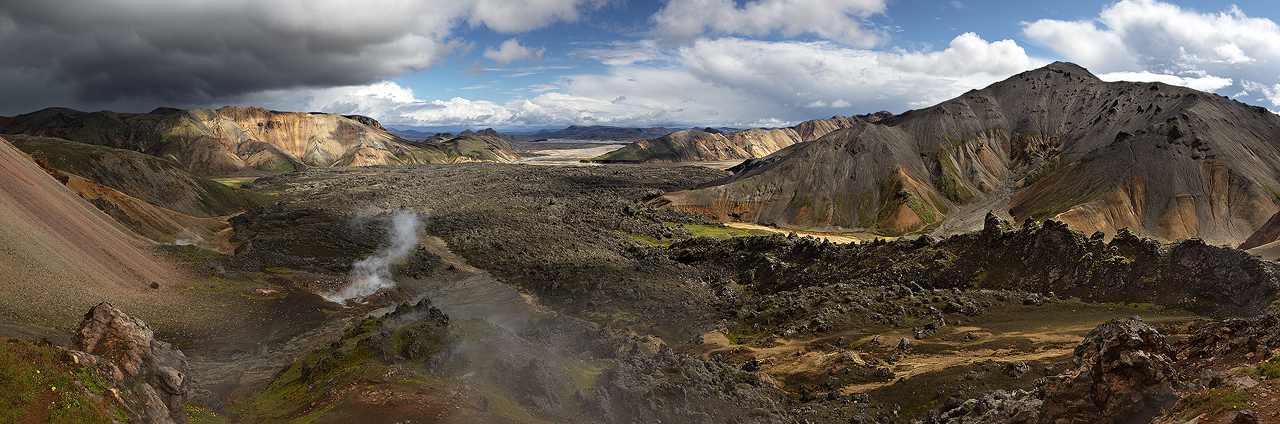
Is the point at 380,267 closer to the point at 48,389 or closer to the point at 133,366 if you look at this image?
the point at 133,366

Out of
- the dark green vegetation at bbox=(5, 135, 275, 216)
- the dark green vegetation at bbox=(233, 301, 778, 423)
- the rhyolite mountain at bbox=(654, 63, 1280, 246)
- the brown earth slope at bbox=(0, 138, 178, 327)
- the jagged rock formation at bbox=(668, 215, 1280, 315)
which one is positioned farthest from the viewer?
the dark green vegetation at bbox=(5, 135, 275, 216)

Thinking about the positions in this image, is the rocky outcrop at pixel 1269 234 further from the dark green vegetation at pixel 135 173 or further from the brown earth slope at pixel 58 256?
the dark green vegetation at pixel 135 173

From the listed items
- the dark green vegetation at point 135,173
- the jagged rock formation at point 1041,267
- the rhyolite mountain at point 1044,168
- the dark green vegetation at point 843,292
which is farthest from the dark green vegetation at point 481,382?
the dark green vegetation at point 135,173

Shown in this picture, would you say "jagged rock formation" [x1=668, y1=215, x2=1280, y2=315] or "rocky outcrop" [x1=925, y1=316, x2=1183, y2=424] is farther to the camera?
"jagged rock formation" [x1=668, y1=215, x2=1280, y2=315]

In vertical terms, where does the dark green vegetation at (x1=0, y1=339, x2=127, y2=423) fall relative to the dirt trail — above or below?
above

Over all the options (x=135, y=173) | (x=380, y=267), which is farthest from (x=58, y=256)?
(x=135, y=173)

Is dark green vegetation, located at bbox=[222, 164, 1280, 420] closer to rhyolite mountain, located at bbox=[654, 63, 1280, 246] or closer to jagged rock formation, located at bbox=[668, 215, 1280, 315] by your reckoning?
jagged rock formation, located at bbox=[668, 215, 1280, 315]

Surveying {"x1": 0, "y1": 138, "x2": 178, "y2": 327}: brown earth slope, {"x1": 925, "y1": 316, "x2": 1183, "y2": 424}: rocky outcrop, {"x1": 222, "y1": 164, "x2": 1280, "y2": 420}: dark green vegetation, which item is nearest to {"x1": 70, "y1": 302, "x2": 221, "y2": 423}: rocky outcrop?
{"x1": 222, "y1": 164, "x2": 1280, "y2": 420}: dark green vegetation

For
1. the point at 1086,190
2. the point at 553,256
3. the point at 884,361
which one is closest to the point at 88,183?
the point at 553,256

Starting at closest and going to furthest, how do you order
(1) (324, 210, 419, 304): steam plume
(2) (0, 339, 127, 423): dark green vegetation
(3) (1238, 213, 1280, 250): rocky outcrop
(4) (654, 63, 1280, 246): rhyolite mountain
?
(2) (0, 339, 127, 423): dark green vegetation
(1) (324, 210, 419, 304): steam plume
(3) (1238, 213, 1280, 250): rocky outcrop
(4) (654, 63, 1280, 246): rhyolite mountain
